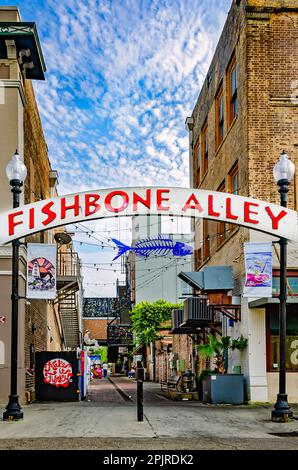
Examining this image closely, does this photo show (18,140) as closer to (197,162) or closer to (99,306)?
(197,162)

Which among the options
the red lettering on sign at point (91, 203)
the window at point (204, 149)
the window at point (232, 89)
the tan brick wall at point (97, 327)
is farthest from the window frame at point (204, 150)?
the tan brick wall at point (97, 327)

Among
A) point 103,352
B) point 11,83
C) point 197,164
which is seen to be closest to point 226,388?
point 11,83

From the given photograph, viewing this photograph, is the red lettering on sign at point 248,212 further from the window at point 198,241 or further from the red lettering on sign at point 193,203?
the window at point 198,241

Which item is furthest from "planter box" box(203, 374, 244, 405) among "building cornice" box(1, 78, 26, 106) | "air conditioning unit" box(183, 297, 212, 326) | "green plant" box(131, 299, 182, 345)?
"green plant" box(131, 299, 182, 345)

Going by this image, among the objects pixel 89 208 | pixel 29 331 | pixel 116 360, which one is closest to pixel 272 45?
Answer: pixel 89 208

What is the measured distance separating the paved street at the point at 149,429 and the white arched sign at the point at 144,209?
3.92 m

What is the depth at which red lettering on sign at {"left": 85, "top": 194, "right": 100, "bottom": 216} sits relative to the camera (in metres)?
15.3

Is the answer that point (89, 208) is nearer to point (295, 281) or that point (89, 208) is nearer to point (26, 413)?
point (26, 413)

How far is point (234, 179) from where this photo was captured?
24.0 m

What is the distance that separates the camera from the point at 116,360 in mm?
85750

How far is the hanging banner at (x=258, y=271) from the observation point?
610 inches

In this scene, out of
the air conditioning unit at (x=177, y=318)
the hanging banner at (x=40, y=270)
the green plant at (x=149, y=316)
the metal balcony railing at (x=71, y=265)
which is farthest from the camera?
the green plant at (x=149, y=316)

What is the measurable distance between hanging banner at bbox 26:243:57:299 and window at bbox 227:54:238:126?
30.6 ft

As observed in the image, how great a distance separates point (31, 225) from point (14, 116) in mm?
6237
